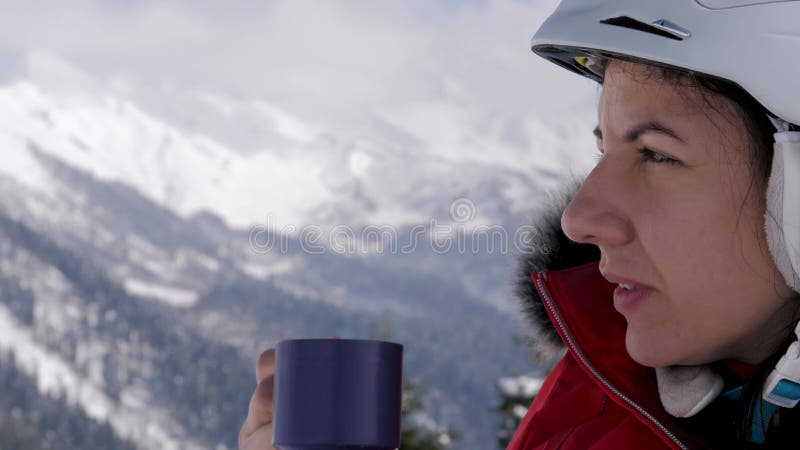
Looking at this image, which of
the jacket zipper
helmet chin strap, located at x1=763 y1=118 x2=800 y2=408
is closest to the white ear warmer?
helmet chin strap, located at x1=763 y1=118 x2=800 y2=408

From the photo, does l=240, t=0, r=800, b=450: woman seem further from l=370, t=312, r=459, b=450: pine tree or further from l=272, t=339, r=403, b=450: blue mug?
l=370, t=312, r=459, b=450: pine tree

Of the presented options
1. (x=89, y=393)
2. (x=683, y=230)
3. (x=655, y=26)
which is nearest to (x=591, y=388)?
(x=683, y=230)

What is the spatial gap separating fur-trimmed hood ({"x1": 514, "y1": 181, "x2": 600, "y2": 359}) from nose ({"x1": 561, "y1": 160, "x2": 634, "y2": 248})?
487mm

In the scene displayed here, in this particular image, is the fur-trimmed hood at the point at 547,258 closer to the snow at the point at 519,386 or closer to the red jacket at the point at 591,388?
the red jacket at the point at 591,388

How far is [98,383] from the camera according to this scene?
145250 millimetres

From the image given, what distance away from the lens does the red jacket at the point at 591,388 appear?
1.73m

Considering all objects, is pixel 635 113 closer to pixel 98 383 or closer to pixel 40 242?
pixel 98 383

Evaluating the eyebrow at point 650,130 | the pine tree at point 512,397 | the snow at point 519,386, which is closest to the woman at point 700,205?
the eyebrow at point 650,130

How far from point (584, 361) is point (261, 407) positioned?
2.20 feet

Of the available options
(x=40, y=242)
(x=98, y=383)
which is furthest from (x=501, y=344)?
(x=40, y=242)

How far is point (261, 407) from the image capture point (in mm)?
2004

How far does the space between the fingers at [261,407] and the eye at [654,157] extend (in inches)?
35.9

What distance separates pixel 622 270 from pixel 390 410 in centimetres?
49

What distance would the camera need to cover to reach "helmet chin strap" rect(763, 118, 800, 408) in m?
1.40
